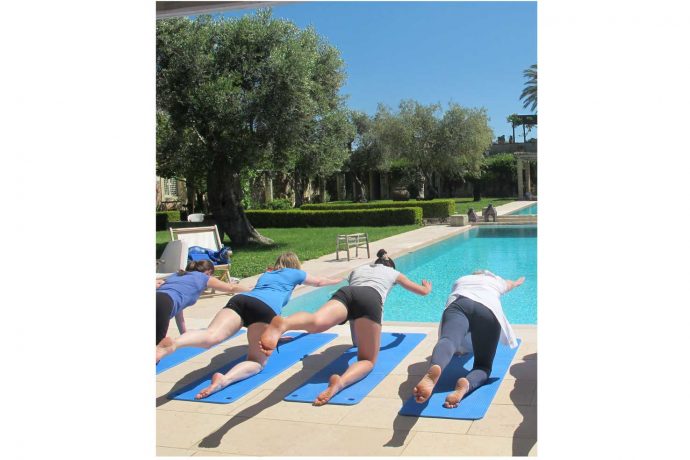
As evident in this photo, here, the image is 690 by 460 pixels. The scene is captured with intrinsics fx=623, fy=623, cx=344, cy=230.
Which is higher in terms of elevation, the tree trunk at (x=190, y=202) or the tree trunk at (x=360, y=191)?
the tree trunk at (x=360, y=191)

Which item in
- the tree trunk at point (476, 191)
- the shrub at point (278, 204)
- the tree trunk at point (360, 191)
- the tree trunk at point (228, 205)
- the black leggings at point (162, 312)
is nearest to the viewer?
the black leggings at point (162, 312)

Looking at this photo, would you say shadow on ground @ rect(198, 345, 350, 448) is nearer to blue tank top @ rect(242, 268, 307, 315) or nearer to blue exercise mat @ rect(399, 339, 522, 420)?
blue tank top @ rect(242, 268, 307, 315)

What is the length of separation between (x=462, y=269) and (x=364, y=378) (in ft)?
25.4

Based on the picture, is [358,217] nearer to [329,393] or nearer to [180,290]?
[180,290]

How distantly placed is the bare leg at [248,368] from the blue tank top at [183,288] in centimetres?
56

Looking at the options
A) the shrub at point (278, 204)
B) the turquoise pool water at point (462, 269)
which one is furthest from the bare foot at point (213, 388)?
the shrub at point (278, 204)

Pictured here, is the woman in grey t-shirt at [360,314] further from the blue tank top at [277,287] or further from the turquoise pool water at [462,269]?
the turquoise pool water at [462,269]

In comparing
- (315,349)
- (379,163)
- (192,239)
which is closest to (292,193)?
(379,163)

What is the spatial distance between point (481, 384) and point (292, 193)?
2278 centimetres

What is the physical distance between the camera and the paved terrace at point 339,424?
298cm

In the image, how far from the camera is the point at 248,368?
416 cm

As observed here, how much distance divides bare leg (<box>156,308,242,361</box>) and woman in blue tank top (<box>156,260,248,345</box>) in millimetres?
405
